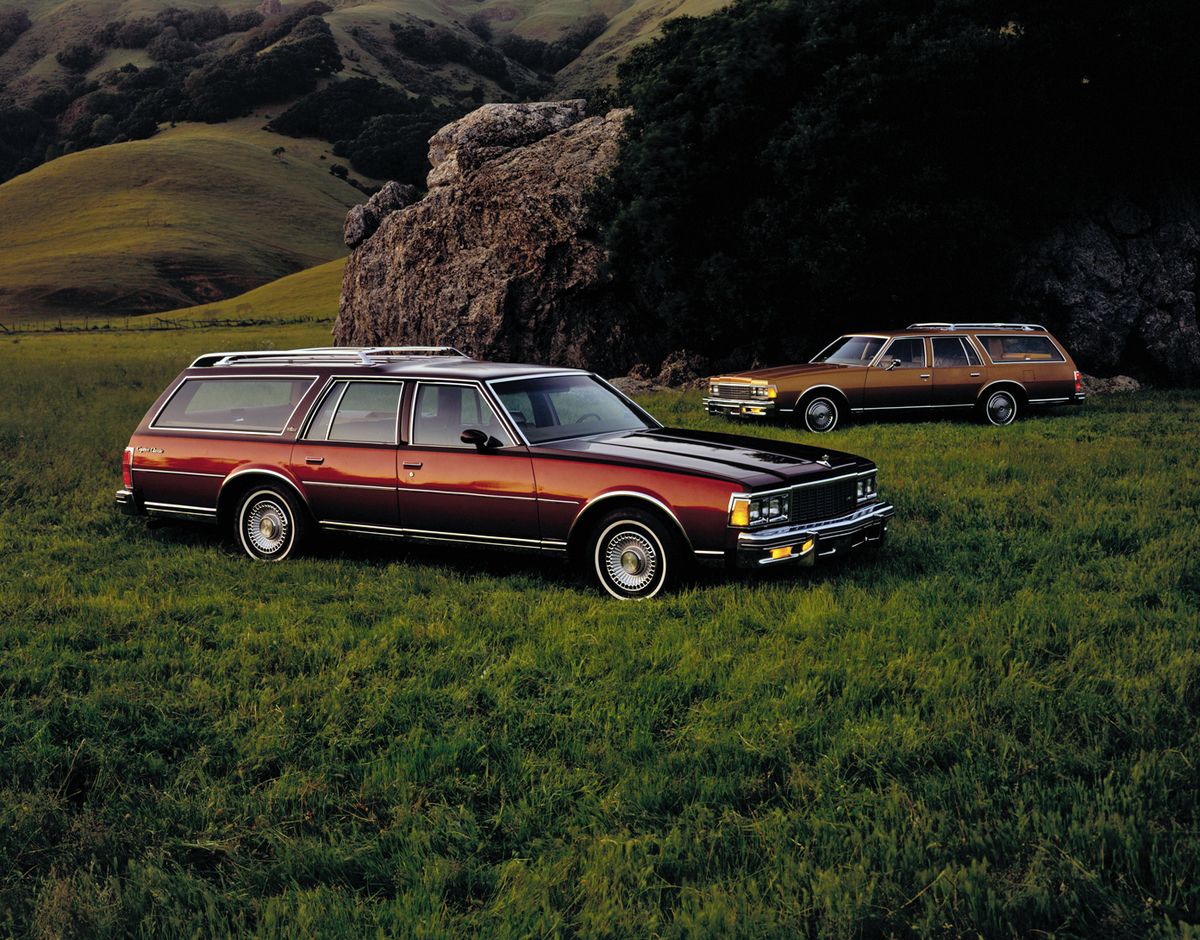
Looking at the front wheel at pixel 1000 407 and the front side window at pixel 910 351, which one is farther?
the front wheel at pixel 1000 407

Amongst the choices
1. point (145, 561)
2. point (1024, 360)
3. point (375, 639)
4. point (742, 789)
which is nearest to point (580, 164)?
point (1024, 360)

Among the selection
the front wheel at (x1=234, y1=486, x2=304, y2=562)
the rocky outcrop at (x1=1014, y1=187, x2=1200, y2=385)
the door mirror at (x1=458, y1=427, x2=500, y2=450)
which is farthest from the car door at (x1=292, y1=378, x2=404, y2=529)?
the rocky outcrop at (x1=1014, y1=187, x2=1200, y2=385)

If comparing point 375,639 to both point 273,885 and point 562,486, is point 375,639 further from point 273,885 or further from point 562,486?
point 273,885

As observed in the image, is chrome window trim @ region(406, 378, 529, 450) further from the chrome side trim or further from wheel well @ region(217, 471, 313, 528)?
the chrome side trim

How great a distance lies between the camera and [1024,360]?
54.9ft

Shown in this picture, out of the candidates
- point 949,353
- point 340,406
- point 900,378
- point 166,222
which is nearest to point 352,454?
point 340,406

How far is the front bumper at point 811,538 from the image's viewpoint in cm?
697

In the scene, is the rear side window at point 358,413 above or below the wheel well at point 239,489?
above

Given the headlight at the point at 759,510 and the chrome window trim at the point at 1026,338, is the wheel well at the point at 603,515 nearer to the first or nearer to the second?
the headlight at the point at 759,510

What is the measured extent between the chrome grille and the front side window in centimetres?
924

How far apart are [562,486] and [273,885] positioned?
4087 millimetres

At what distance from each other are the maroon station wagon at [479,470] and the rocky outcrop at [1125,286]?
49.7ft

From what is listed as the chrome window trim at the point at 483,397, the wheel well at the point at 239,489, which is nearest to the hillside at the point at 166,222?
the wheel well at the point at 239,489

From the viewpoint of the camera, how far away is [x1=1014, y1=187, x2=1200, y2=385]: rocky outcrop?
69.7 ft
